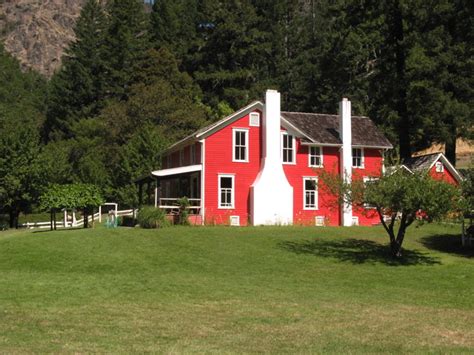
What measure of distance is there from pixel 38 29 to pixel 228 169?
439 feet

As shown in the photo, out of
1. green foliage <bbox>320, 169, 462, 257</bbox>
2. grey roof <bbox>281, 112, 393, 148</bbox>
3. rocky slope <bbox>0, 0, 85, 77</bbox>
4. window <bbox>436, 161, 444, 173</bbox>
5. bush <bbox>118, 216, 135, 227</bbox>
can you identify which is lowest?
bush <bbox>118, 216, 135, 227</bbox>

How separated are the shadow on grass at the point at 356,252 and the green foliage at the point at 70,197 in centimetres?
1048

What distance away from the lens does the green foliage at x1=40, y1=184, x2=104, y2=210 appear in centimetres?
2984

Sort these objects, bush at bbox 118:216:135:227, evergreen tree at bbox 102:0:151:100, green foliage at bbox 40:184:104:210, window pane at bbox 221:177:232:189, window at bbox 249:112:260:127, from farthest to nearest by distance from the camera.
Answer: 1. evergreen tree at bbox 102:0:151:100
2. window at bbox 249:112:260:127
3. window pane at bbox 221:177:232:189
4. bush at bbox 118:216:135:227
5. green foliage at bbox 40:184:104:210

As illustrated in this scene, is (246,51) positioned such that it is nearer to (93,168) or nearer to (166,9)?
(166,9)

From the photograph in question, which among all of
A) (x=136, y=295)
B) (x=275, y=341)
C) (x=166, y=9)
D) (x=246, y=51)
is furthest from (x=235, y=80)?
(x=275, y=341)

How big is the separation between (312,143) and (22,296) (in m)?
24.5

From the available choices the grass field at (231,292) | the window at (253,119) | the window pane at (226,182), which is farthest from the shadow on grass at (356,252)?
the window at (253,119)

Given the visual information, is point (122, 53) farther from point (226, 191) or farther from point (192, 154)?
point (226, 191)

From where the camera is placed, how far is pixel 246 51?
69250mm

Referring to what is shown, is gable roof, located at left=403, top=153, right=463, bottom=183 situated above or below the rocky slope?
below

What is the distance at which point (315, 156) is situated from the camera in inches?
1496

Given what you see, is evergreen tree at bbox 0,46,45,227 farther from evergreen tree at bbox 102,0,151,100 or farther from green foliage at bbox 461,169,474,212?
green foliage at bbox 461,169,474,212

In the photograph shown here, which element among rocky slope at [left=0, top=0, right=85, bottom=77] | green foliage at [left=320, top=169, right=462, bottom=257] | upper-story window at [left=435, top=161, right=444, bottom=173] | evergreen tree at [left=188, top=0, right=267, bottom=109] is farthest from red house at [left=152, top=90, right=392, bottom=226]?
rocky slope at [left=0, top=0, right=85, bottom=77]
